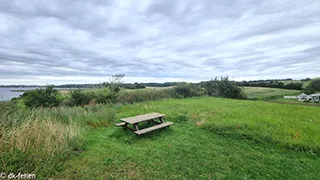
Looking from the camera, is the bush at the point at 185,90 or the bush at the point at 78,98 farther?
the bush at the point at 185,90

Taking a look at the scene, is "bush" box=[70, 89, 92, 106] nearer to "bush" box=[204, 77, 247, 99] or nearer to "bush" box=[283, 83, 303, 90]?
"bush" box=[204, 77, 247, 99]

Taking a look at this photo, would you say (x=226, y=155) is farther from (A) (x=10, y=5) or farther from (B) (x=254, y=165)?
(A) (x=10, y=5)

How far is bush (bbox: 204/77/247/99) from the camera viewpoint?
16.9 metres

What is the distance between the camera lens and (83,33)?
325 inches

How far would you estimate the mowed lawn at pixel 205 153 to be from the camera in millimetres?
2271

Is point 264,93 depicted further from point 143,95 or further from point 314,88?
point 143,95

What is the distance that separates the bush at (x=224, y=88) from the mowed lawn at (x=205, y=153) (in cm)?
1247

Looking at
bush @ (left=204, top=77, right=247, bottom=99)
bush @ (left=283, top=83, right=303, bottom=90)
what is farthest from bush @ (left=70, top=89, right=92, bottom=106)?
bush @ (left=283, top=83, right=303, bottom=90)

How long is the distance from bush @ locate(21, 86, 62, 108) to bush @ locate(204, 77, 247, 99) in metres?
15.2

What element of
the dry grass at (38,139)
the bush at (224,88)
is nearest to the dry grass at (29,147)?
the dry grass at (38,139)

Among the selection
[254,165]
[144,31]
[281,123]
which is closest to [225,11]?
[144,31]

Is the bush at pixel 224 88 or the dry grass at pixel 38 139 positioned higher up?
the bush at pixel 224 88

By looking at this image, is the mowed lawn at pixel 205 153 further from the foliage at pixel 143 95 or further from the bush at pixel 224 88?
the bush at pixel 224 88

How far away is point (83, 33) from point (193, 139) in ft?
29.1
